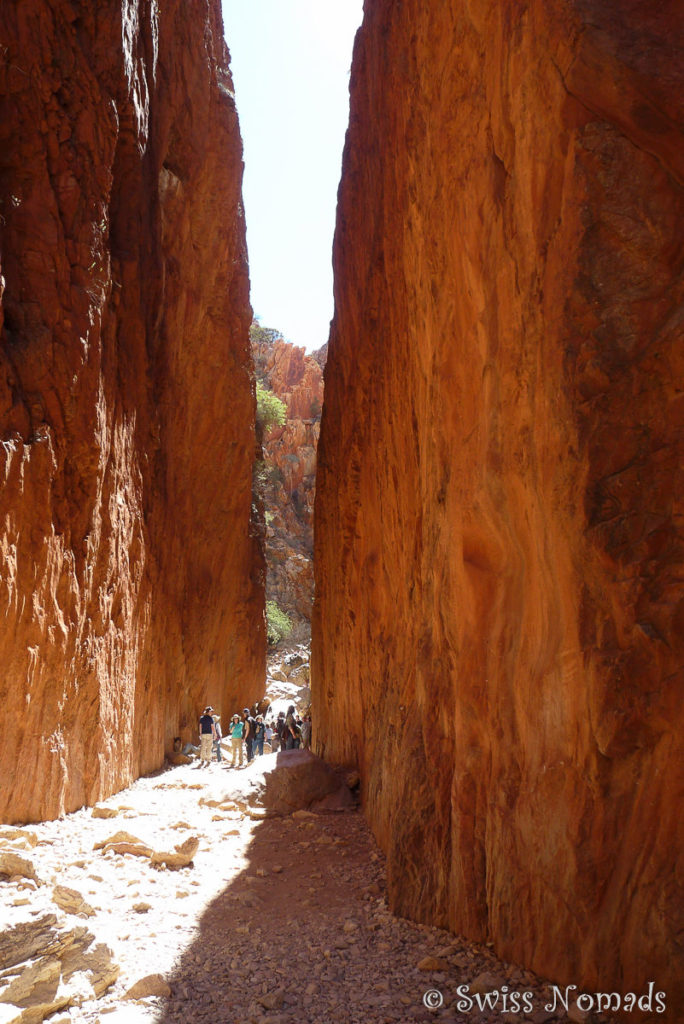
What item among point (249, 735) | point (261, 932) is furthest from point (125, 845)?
point (249, 735)

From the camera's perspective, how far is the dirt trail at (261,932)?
4.49 meters

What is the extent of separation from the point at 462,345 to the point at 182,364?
509 inches

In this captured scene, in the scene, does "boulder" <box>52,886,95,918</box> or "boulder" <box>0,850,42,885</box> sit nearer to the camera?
"boulder" <box>52,886,95,918</box>

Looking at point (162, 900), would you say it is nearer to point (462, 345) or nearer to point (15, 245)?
point (462, 345)

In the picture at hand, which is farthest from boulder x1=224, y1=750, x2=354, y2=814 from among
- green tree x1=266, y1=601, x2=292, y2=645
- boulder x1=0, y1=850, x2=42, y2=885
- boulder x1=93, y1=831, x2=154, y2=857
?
green tree x1=266, y1=601, x2=292, y2=645

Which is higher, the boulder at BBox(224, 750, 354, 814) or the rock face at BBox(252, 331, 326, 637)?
the rock face at BBox(252, 331, 326, 637)

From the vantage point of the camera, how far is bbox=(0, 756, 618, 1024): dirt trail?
449 cm

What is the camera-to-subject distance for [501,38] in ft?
16.1
